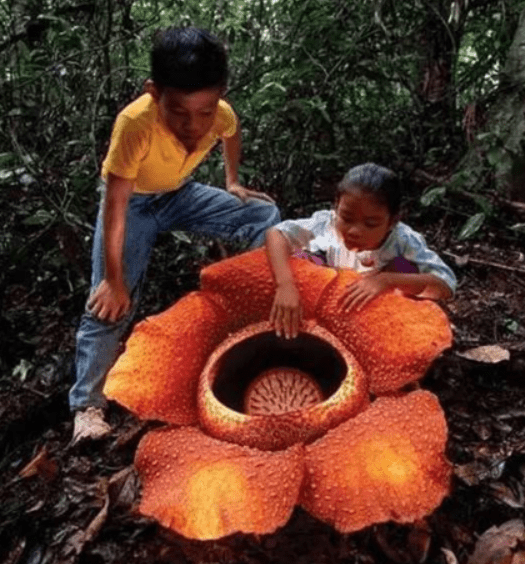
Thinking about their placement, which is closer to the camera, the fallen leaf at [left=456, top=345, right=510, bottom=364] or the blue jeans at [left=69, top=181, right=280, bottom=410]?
the fallen leaf at [left=456, top=345, right=510, bottom=364]


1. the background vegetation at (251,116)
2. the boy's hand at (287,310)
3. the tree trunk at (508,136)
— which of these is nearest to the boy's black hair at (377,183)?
the boy's hand at (287,310)

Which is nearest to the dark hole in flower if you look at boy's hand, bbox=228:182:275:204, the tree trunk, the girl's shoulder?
the girl's shoulder

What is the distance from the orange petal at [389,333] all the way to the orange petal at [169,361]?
35 cm

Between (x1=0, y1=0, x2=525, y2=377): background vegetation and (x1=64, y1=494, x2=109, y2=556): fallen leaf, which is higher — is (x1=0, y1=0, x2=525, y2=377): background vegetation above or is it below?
above

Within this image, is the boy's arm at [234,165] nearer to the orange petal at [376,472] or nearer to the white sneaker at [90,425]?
the white sneaker at [90,425]

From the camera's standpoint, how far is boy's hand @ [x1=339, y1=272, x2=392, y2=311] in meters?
1.92

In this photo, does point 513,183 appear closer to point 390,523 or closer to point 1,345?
point 390,523

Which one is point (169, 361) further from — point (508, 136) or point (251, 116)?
point (508, 136)

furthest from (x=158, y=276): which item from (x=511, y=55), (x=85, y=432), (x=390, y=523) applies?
(x=511, y=55)

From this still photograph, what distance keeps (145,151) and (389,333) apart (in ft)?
3.65

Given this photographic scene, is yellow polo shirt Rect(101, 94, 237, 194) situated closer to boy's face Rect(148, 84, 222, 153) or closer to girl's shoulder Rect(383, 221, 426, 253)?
boy's face Rect(148, 84, 222, 153)

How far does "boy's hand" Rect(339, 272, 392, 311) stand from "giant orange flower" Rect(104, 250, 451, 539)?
25 millimetres

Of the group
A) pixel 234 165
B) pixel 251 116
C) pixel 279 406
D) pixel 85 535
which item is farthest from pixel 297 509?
pixel 251 116

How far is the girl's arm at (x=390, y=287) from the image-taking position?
6.30ft
